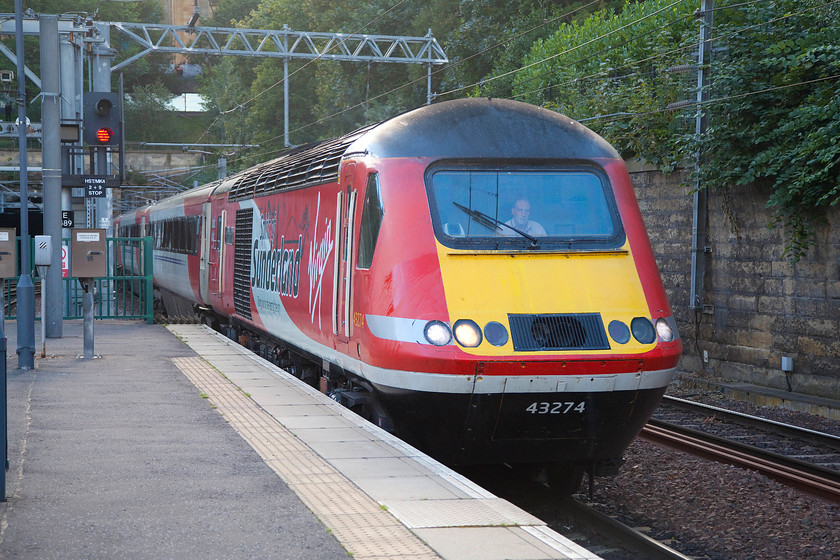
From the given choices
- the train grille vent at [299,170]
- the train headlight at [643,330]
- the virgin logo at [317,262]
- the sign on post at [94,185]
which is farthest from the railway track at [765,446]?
the sign on post at [94,185]

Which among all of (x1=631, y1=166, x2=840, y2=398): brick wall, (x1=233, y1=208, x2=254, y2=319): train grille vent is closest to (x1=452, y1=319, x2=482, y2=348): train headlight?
(x1=233, y1=208, x2=254, y2=319): train grille vent

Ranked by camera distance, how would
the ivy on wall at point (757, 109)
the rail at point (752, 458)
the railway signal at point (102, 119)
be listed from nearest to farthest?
the rail at point (752, 458) → the ivy on wall at point (757, 109) → the railway signal at point (102, 119)

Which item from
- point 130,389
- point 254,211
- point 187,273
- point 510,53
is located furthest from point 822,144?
point 510,53

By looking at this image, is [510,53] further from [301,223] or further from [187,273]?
[301,223]

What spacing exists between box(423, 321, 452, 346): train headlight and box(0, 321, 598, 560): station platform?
81cm

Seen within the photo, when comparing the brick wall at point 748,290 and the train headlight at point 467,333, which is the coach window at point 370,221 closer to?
the train headlight at point 467,333

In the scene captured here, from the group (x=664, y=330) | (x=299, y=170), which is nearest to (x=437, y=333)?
(x=664, y=330)

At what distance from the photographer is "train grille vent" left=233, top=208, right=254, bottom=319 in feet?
44.8

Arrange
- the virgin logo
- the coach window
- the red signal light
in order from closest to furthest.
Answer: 1. the coach window
2. the virgin logo
3. the red signal light

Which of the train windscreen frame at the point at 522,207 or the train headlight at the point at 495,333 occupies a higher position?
the train windscreen frame at the point at 522,207

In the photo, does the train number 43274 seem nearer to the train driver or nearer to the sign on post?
the train driver

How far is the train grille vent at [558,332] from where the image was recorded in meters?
7.14

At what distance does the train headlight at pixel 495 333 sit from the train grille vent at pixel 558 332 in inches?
2.5

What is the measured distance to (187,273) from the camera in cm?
2028
